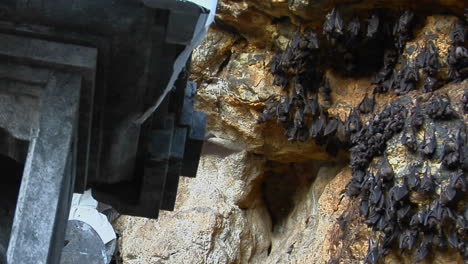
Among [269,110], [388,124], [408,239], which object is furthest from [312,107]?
[408,239]

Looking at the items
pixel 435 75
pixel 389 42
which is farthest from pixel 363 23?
pixel 435 75

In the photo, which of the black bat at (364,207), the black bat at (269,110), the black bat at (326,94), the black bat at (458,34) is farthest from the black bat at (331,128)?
the black bat at (458,34)

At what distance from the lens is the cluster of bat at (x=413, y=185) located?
6982 millimetres

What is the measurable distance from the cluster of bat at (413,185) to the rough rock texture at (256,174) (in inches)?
17.0

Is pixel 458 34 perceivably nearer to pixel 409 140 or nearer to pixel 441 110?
pixel 441 110

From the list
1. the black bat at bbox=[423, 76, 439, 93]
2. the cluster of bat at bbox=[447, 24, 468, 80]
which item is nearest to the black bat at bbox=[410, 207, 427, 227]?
the black bat at bbox=[423, 76, 439, 93]

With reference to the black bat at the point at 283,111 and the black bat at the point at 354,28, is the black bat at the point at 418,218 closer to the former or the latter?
the black bat at the point at 354,28

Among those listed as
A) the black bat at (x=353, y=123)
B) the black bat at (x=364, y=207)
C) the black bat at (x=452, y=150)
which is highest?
the black bat at (x=353, y=123)

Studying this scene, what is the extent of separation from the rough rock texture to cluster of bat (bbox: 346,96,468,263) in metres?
0.43

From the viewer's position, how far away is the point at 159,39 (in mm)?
2701

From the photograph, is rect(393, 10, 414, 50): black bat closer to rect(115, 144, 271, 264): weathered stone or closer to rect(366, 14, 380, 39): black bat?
rect(366, 14, 380, 39): black bat

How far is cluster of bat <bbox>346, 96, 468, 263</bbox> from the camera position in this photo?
6982 millimetres

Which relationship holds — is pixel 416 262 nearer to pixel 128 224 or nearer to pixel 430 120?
pixel 430 120

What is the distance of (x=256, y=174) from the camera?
10125mm
